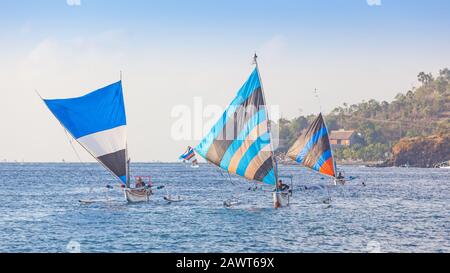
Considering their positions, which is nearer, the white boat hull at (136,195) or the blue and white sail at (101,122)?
the blue and white sail at (101,122)

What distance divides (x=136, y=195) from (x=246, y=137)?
12.8 m

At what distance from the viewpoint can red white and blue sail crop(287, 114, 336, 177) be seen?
7350 centimetres

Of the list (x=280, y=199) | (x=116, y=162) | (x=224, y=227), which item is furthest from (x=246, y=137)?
(x=116, y=162)

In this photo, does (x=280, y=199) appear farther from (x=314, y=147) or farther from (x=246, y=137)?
(x=314, y=147)

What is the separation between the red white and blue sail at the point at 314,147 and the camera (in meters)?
73.5

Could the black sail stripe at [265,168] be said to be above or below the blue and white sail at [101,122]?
below

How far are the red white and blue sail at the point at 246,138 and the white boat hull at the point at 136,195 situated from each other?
988 cm

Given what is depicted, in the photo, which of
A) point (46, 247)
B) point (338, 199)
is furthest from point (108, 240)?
point (338, 199)

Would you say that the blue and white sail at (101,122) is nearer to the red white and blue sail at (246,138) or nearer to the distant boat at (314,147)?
the red white and blue sail at (246,138)

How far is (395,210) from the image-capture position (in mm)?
54875

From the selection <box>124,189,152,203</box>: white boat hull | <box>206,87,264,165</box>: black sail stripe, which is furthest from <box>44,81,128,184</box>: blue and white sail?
<box>206,87,264,165</box>: black sail stripe

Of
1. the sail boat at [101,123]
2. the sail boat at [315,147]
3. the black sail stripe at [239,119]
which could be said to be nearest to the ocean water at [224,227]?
the sail boat at [101,123]
